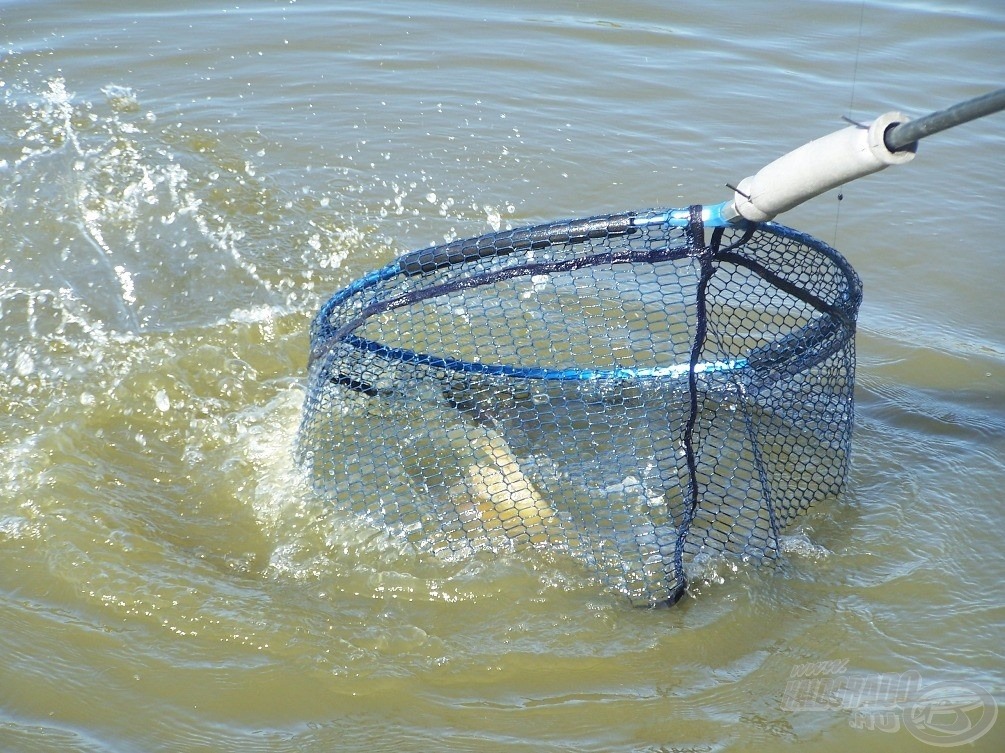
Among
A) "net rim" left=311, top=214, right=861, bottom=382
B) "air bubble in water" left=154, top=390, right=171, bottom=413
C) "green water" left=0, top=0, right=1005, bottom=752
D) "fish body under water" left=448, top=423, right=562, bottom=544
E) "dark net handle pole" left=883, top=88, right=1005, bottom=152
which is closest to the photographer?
"dark net handle pole" left=883, top=88, right=1005, bottom=152

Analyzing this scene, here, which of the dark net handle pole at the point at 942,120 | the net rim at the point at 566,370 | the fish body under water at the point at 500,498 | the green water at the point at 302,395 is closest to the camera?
the dark net handle pole at the point at 942,120

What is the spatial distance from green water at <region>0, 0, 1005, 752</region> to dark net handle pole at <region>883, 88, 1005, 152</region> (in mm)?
1394

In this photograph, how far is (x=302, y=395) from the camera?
396 centimetres

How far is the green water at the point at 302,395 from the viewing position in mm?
2635

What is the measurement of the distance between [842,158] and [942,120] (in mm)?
244

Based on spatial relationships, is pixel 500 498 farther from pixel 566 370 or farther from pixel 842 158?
pixel 842 158

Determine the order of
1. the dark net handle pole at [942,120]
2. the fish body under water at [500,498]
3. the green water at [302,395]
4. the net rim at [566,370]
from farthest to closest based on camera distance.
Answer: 1. the fish body under water at [500,498]
2. the net rim at [566,370]
3. the green water at [302,395]
4. the dark net handle pole at [942,120]

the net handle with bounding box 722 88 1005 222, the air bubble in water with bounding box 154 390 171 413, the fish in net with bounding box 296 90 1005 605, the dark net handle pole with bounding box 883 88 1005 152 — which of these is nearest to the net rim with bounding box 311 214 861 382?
the fish in net with bounding box 296 90 1005 605

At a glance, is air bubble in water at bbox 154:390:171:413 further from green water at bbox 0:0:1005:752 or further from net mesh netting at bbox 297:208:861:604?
net mesh netting at bbox 297:208:861:604

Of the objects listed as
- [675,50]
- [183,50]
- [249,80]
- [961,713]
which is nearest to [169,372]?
[961,713]

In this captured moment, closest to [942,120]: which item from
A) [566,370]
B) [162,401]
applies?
[566,370]

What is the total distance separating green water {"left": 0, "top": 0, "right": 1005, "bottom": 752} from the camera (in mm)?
2635

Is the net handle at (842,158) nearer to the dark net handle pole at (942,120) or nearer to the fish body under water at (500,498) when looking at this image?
the dark net handle pole at (942,120)

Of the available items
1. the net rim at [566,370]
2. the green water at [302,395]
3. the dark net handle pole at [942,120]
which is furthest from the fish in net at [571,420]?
the dark net handle pole at [942,120]
